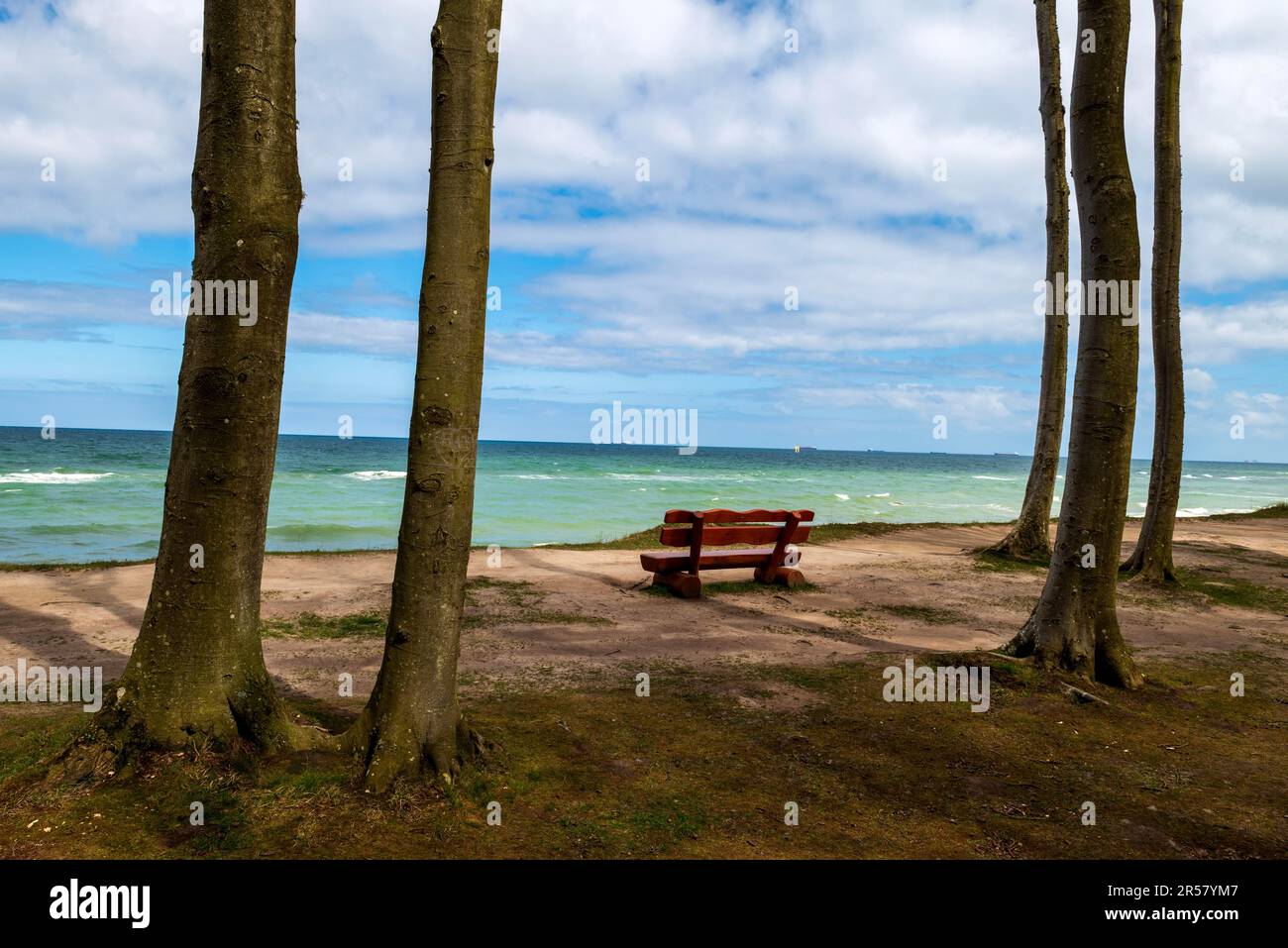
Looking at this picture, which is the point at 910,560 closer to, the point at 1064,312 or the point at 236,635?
the point at 1064,312

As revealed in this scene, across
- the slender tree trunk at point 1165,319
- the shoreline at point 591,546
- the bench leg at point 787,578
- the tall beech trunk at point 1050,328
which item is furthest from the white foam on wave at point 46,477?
the slender tree trunk at point 1165,319

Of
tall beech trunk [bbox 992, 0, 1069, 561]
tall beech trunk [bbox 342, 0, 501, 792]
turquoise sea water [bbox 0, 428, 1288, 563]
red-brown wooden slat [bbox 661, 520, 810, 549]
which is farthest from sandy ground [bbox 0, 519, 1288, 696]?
turquoise sea water [bbox 0, 428, 1288, 563]

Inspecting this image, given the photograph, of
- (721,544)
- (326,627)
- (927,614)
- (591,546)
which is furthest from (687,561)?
(591,546)

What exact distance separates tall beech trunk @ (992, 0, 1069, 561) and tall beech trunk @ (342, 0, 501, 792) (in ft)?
36.5

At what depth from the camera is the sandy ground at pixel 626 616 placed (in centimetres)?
732

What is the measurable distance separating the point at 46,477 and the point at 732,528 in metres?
37.8

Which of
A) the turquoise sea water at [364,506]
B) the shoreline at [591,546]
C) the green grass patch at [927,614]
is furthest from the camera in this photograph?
the turquoise sea water at [364,506]

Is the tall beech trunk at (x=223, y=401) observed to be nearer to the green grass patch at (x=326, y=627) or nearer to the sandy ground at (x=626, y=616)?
the sandy ground at (x=626, y=616)

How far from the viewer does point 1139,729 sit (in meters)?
5.73

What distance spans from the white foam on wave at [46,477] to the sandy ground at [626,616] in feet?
93.2

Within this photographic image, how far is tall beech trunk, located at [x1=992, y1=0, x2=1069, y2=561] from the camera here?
13.2 metres

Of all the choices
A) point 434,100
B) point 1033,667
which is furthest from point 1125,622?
point 434,100

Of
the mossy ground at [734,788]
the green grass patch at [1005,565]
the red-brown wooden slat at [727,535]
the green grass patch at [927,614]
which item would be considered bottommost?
the mossy ground at [734,788]

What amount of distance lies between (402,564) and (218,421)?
1125mm
